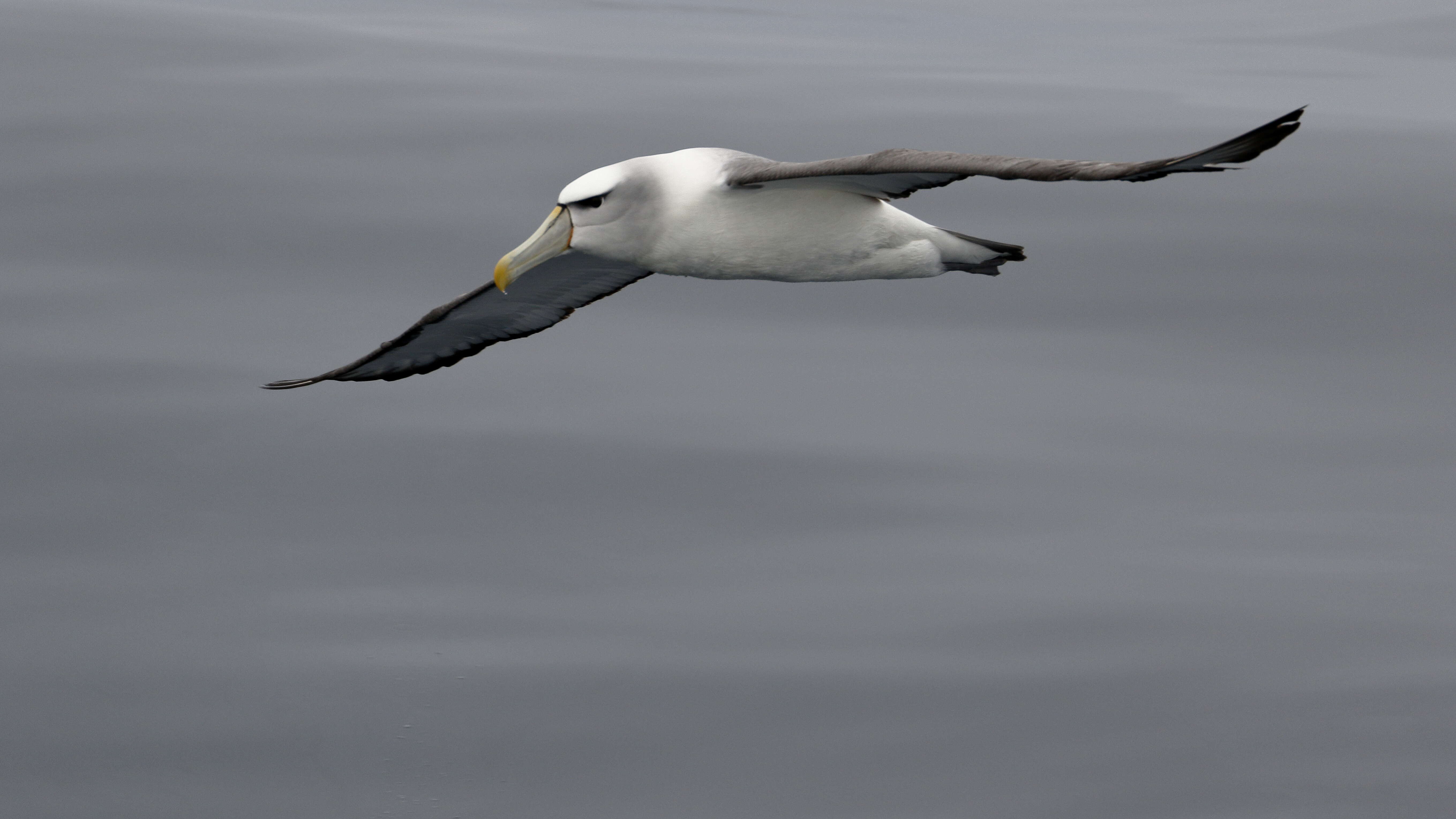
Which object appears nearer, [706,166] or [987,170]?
[987,170]

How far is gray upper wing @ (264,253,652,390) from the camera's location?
10.9 metres

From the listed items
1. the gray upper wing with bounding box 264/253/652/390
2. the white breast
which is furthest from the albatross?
the gray upper wing with bounding box 264/253/652/390

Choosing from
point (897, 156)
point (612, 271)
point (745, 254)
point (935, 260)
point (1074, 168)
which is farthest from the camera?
point (612, 271)

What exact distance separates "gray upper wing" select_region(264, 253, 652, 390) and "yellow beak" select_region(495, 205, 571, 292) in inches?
66.4

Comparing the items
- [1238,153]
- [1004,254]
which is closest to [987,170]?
[1238,153]

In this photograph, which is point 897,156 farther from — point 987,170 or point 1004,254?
point 1004,254

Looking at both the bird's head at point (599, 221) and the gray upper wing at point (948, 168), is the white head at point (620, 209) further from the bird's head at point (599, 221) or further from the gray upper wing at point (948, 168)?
the gray upper wing at point (948, 168)

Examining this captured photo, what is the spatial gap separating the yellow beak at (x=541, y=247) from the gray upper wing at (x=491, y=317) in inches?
66.4

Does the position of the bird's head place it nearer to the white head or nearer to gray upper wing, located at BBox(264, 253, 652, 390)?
the white head

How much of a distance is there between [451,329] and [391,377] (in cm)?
66

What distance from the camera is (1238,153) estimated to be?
20.8 ft

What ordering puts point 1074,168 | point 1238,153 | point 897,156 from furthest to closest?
1. point 897,156
2. point 1074,168
3. point 1238,153

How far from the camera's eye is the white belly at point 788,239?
347 inches

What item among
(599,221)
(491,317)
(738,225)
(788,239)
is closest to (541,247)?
(599,221)
